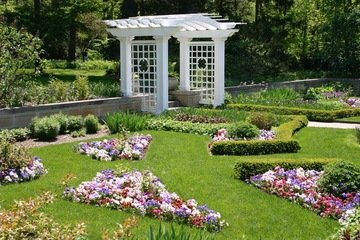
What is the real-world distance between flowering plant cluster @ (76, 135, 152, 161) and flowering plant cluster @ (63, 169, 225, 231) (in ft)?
6.51

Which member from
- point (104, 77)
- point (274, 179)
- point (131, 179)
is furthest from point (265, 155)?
point (104, 77)

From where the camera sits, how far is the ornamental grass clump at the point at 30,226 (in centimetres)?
454

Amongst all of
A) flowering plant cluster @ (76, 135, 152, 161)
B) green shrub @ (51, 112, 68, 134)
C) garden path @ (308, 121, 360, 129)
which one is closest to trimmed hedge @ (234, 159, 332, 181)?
flowering plant cluster @ (76, 135, 152, 161)

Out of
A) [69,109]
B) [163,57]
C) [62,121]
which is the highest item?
[163,57]

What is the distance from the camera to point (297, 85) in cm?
2250

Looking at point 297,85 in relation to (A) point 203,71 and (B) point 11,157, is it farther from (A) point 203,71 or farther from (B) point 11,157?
(B) point 11,157

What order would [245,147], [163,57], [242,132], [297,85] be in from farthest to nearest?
1. [297,85]
2. [163,57]
3. [242,132]
4. [245,147]

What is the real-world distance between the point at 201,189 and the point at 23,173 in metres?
2.57

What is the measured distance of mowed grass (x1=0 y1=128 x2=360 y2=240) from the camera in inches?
253

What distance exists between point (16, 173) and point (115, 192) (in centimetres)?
182

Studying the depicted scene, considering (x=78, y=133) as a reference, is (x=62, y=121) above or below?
above

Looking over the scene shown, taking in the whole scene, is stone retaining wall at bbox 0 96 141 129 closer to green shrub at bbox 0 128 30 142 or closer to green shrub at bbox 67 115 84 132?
green shrub at bbox 0 128 30 142

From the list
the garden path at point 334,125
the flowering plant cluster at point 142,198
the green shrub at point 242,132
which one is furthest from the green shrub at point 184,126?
the flowering plant cluster at point 142,198

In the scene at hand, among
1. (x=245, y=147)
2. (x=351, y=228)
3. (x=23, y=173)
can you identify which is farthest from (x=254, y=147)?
(x=351, y=228)
